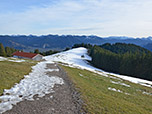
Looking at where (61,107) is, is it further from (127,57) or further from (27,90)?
(127,57)

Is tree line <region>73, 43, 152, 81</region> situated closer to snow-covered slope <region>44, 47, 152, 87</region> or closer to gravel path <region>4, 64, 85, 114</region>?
snow-covered slope <region>44, 47, 152, 87</region>

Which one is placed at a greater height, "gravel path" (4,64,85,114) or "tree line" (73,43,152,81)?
"gravel path" (4,64,85,114)

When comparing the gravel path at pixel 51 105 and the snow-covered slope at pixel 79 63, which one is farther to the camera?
the snow-covered slope at pixel 79 63

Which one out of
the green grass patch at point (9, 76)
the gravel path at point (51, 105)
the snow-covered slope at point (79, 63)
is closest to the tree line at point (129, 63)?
the snow-covered slope at point (79, 63)

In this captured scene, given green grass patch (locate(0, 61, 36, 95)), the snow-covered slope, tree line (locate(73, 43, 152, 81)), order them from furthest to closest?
1. tree line (locate(73, 43, 152, 81))
2. the snow-covered slope
3. green grass patch (locate(0, 61, 36, 95))

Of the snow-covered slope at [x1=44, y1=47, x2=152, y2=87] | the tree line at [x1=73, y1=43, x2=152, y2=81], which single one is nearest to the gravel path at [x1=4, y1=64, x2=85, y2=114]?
the snow-covered slope at [x1=44, y1=47, x2=152, y2=87]

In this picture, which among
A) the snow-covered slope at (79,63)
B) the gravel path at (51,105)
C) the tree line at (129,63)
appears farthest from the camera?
the tree line at (129,63)

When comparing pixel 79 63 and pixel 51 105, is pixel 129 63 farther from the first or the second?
pixel 51 105

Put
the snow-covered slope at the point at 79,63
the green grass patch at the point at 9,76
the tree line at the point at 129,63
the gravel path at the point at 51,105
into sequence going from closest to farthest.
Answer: the gravel path at the point at 51,105 → the green grass patch at the point at 9,76 → the snow-covered slope at the point at 79,63 → the tree line at the point at 129,63

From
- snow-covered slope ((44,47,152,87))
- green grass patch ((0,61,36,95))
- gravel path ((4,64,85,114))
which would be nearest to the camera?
gravel path ((4,64,85,114))

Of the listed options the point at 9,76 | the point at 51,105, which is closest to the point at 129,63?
the point at 9,76

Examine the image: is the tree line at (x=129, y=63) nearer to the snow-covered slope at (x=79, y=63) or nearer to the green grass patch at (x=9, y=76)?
the snow-covered slope at (x=79, y=63)

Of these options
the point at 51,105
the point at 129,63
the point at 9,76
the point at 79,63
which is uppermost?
the point at 9,76

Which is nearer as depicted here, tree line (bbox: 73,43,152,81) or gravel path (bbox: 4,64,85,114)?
gravel path (bbox: 4,64,85,114)
